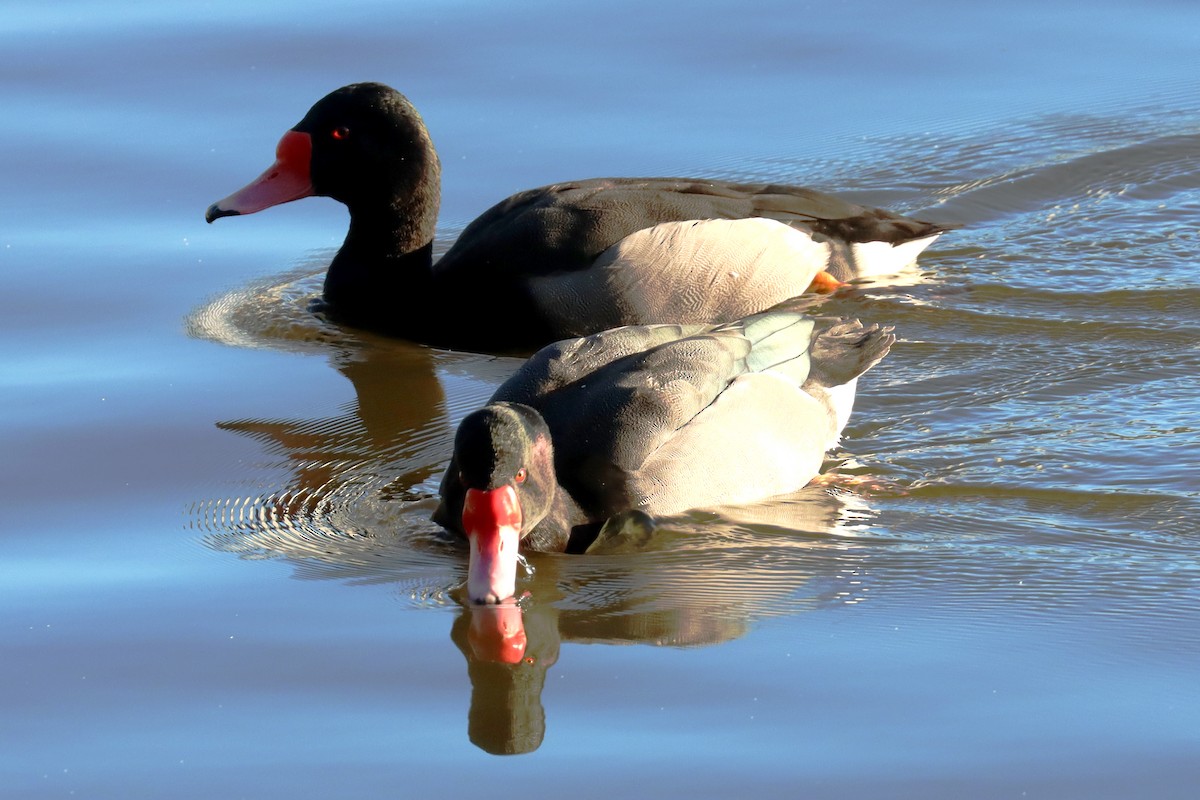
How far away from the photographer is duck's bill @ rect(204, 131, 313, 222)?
33.3 feet

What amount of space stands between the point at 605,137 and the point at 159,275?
2895mm

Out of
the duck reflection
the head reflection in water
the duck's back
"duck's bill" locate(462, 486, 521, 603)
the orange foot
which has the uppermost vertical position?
the duck's back

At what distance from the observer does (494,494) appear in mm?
6688

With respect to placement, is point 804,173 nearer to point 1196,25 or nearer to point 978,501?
point 1196,25

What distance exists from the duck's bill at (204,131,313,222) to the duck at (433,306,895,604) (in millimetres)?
3057

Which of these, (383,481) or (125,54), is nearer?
(383,481)

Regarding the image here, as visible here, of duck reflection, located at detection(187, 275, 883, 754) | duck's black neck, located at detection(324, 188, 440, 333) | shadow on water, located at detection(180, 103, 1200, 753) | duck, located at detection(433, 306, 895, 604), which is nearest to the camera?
duck reflection, located at detection(187, 275, 883, 754)

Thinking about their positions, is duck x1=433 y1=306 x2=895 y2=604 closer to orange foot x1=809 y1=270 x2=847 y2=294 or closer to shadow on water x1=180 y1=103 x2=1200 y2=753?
shadow on water x1=180 y1=103 x2=1200 y2=753

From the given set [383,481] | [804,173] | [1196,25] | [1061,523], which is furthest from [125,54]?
[1061,523]

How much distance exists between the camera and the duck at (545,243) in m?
9.59

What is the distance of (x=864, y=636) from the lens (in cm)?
625

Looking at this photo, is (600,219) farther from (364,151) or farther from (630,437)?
(630,437)

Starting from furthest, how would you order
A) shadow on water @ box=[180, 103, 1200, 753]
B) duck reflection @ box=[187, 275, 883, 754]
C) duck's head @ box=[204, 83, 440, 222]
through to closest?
duck's head @ box=[204, 83, 440, 222]
shadow on water @ box=[180, 103, 1200, 753]
duck reflection @ box=[187, 275, 883, 754]

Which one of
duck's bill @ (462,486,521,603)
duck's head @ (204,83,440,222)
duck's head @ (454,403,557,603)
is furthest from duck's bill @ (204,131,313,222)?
duck's bill @ (462,486,521,603)
